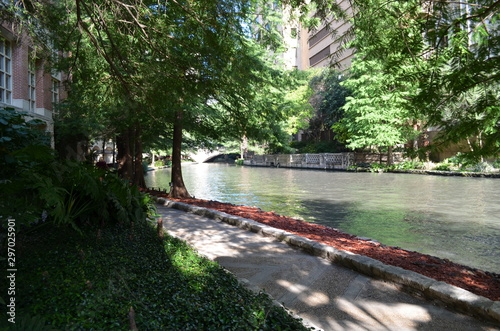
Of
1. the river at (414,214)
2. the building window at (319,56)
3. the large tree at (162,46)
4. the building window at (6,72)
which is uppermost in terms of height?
the building window at (319,56)

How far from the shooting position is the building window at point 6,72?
15.1 m

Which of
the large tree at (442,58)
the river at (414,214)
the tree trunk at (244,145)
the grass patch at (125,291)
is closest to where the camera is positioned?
the grass patch at (125,291)

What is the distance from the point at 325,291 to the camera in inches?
183

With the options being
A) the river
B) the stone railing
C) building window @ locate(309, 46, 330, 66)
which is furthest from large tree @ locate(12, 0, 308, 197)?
building window @ locate(309, 46, 330, 66)

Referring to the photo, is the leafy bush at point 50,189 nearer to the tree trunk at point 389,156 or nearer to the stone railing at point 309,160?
the tree trunk at point 389,156

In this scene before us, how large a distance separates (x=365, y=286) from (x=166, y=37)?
4457 mm

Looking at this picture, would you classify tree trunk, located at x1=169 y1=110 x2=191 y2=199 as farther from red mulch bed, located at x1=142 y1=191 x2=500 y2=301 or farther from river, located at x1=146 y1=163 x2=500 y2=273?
red mulch bed, located at x1=142 y1=191 x2=500 y2=301

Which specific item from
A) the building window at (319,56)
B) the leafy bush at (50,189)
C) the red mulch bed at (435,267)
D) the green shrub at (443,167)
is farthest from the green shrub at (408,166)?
the leafy bush at (50,189)

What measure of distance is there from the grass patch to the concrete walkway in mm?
530

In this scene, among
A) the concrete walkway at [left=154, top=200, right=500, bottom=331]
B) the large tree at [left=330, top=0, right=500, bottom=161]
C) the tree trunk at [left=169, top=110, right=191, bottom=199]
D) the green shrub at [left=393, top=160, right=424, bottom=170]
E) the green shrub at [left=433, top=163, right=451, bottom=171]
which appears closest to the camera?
the concrete walkway at [left=154, top=200, right=500, bottom=331]

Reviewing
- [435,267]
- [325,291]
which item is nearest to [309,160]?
[435,267]

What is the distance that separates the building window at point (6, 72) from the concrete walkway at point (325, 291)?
498 inches

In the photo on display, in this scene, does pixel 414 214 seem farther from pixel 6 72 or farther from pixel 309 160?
pixel 309 160

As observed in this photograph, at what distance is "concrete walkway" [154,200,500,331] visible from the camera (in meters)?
3.85
